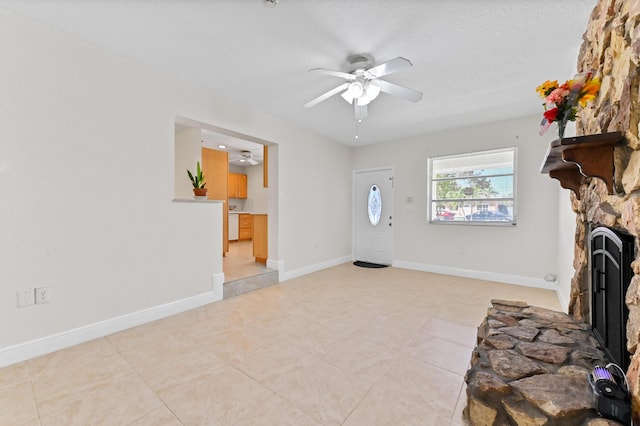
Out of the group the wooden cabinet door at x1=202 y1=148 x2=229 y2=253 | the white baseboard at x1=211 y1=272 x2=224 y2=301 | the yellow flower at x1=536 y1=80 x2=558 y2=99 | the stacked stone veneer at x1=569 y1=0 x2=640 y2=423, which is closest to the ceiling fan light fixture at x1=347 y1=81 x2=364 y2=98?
the yellow flower at x1=536 y1=80 x2=558 y2=99

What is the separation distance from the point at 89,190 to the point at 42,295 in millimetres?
868

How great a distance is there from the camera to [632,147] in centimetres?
106

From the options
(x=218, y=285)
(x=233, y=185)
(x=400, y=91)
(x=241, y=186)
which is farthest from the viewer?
(x=241, y=186)

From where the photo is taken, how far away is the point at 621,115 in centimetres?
114

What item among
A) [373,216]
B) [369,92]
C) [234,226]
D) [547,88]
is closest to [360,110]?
[369,92]

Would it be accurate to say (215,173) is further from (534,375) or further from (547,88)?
(534,375)

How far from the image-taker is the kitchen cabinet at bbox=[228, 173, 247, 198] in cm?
797

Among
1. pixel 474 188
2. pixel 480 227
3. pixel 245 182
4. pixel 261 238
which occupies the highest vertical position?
pixel 245 182

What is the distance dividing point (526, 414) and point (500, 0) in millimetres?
2354

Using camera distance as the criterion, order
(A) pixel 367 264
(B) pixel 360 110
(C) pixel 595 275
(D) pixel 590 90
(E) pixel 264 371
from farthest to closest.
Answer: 1. (A) pixel 367 264
2. (B) pixel 360 110
3. (E) pixel 264 371
4. (C) pixel 595 275
5. (D) pixel 590 90

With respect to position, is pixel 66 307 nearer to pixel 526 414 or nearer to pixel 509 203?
pixel 526 414

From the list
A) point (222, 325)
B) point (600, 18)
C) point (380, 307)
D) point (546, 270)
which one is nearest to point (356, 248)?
point (380, 307)

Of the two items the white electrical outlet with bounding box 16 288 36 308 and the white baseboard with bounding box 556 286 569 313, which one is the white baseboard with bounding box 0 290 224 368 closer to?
the white electrical outlet with bounding box 16 288 36 308

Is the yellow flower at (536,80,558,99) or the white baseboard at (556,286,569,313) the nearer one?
the yellow flower at (536,80,558,99)
